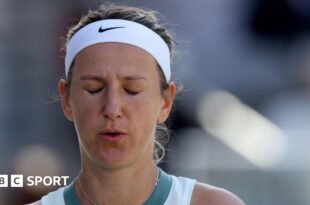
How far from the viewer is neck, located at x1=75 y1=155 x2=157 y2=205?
1.47 metres

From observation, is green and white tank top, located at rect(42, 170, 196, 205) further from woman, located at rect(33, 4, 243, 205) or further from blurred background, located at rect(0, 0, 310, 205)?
blurred background, located at rect(0, 0, 310, 205)

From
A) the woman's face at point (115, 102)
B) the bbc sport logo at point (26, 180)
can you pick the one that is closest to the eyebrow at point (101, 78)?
the woman's face at point (115, 102)

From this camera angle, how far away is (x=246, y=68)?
8.64 ft

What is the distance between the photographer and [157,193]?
1.55 m

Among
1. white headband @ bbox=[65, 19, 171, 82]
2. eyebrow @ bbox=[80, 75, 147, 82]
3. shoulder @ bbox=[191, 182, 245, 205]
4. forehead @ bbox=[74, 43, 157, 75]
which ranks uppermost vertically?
white headband @ bbox=[65, 19, 171, 82]

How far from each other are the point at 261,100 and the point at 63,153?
2.77ft

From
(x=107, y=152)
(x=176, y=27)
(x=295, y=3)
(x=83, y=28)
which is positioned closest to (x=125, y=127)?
(x=107, y=152)

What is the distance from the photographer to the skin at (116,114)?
140 centimetres

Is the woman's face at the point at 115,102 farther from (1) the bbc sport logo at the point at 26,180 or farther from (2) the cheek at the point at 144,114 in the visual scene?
(1) the bbc sport logo at the point at 26,180

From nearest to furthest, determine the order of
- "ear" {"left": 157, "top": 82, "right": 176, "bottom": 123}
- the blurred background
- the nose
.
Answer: the nose → "ear" {"left": 157, "top": 82, "right": 176, "bottom": 123} → the blurred background

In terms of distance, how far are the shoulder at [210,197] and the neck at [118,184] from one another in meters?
0.13

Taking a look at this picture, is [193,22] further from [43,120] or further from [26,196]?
[26,196]

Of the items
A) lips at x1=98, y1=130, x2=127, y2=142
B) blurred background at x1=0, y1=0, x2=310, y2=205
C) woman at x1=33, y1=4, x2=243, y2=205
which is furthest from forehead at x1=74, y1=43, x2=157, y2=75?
blurred background at x1=0, y1=0, x2=310, y2=205

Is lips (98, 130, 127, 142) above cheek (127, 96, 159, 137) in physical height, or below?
below
